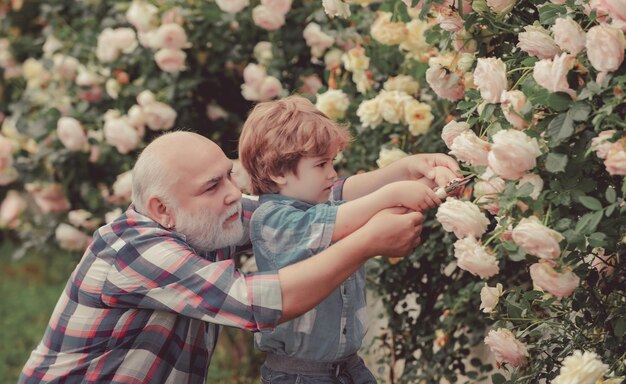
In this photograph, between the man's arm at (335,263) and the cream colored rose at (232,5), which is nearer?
the man's arm at (335,263)

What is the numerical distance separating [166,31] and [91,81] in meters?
0.55

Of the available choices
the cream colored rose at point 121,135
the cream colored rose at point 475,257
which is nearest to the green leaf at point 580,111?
the cream colored rose at point 475,257

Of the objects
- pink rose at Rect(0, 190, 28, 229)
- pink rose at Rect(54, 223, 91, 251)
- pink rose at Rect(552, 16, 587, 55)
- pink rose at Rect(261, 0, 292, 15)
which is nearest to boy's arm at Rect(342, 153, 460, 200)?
pink rose at Rect(552, 16, 587, 55)

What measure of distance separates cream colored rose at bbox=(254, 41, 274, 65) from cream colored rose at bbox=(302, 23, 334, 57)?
0.20 metres

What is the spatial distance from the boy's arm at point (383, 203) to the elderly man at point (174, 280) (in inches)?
1.6

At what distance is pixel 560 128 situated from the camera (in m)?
1.84

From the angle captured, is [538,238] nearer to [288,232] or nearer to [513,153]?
→ [513,153]

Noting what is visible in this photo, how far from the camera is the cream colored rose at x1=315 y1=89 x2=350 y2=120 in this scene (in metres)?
3.27

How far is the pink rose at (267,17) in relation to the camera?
3803 mm

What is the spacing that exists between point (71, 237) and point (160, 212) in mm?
2175

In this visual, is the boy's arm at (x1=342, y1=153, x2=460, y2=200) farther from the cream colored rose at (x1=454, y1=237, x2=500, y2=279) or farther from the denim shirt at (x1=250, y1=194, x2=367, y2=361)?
the cream colored rose at (x1=454, y1=237, x2=500, y2=279)

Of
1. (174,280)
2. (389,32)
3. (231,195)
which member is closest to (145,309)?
(174,280)

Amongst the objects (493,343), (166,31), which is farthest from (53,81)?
(493,343)

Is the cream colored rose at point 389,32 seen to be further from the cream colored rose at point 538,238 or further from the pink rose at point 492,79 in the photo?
the cream colored rose at point 538,238
